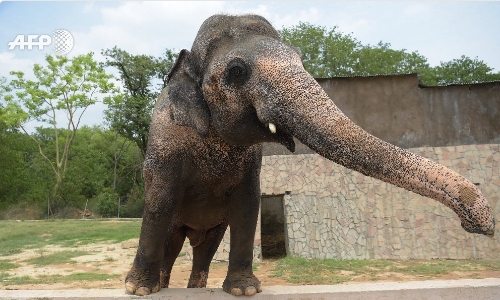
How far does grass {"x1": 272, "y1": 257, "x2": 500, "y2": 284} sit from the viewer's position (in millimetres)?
8599

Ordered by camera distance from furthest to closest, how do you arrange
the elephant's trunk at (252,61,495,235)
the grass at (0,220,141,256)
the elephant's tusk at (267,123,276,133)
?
the grass at (0,220,141,256) < the elephant's tusk at (267,123,276,133) < the elephant's trunk at (252,61,495,235)

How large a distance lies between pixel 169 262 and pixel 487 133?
922 cm

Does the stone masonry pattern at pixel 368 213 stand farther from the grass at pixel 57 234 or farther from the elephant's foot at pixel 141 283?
the elephant's foot at pixel 141 283

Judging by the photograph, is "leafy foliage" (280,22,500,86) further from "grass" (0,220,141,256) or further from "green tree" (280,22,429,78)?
"grass" (0,220,141,256)


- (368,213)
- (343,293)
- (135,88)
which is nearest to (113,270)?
(368,213)

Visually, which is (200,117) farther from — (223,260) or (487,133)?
(487,133)

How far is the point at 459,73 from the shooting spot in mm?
26219

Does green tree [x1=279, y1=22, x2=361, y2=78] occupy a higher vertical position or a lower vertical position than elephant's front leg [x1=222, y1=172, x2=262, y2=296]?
higher

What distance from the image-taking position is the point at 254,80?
2.29m

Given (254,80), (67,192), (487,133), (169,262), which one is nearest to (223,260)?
(487,133)

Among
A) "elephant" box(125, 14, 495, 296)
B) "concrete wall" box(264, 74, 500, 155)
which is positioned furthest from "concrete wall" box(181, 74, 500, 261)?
"elephant" box(125, 14, 495, 296)

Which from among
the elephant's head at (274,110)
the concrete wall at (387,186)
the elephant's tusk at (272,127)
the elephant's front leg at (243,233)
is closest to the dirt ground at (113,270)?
the concrete wall at (387,186)

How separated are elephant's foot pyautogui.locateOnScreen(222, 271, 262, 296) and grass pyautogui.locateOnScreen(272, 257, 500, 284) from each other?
533cm

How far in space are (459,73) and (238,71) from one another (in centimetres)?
2654
